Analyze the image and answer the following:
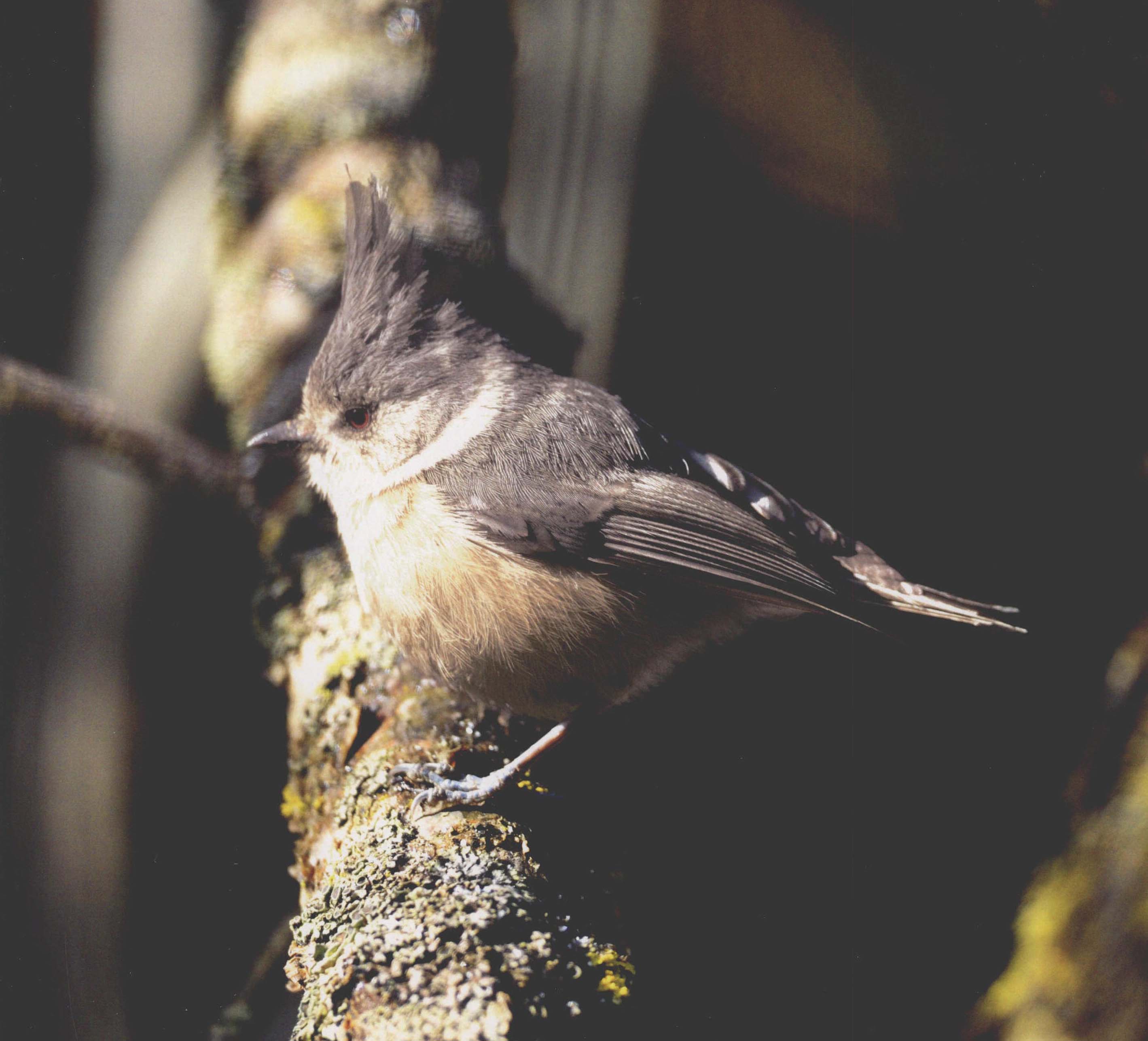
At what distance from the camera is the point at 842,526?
236 cm

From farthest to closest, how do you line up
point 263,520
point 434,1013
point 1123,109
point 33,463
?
1. point 263,520
2. point 33,463
3. point 1123,109
4. point 434,1013

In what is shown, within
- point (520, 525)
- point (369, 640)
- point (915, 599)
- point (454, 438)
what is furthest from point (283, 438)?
point (915, 599)

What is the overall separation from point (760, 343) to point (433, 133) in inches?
40.5

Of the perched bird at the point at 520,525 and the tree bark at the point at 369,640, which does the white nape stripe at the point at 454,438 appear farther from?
the tree bark at the point at 369,640

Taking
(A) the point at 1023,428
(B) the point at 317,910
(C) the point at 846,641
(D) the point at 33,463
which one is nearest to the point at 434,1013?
(B) the point at 317,910

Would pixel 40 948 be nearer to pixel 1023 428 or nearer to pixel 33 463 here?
pixel 33 463

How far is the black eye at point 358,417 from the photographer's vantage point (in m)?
1.91

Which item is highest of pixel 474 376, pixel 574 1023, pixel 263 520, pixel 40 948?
pixel 474 376

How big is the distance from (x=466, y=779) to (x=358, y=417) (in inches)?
31.9

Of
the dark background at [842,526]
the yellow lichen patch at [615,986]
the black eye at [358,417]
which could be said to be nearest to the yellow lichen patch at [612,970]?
the yellow lichen patch at [615,986]

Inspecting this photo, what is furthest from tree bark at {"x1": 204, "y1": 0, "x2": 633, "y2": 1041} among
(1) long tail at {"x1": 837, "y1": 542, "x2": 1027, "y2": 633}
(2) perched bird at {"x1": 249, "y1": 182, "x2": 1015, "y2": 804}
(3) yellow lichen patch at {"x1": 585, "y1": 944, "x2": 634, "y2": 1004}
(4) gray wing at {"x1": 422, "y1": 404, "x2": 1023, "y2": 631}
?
(1) long tail at {"x1": 837, "y1": 542, "x2": 1027, "y2": 633}

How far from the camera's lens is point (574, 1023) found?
1.19 m

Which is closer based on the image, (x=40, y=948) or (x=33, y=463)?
(x=40, y=948)

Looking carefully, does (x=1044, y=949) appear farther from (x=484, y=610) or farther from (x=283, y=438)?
(x=283, y=438)
